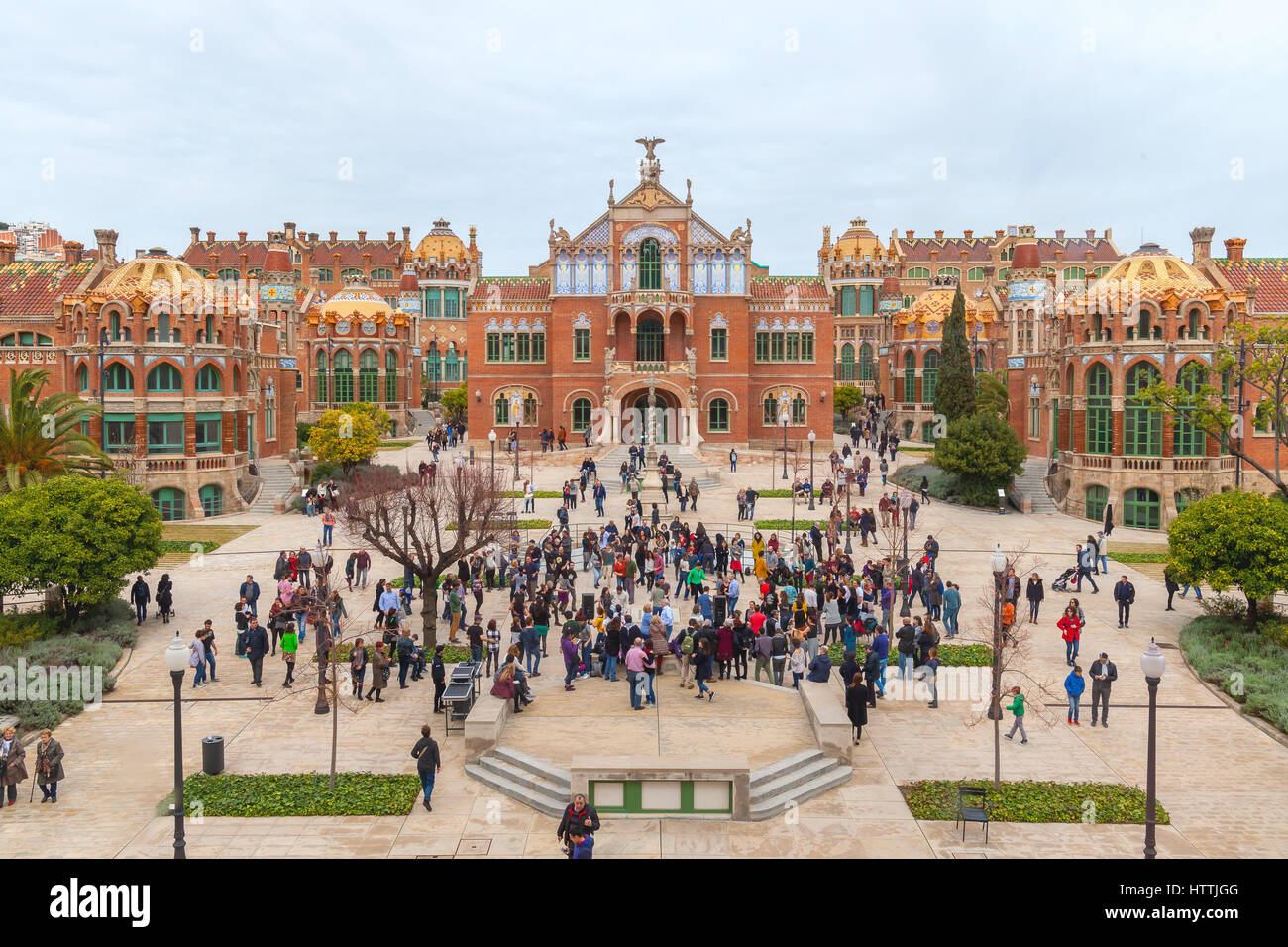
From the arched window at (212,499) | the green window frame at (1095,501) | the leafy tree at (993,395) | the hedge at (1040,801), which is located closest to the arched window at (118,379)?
the arched window at (212,499)

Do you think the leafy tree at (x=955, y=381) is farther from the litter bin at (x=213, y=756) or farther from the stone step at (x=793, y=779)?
the litter bin at (x=213, y=756)

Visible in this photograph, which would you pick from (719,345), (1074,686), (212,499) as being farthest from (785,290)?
(1074,686)

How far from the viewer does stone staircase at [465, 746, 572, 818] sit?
53.8ft

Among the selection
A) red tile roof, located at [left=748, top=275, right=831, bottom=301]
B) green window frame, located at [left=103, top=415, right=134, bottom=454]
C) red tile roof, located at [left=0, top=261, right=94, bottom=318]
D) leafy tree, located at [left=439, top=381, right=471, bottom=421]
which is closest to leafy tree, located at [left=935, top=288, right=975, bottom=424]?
red tile roof, located at [left=748, top=275, right=831, bottom=301]

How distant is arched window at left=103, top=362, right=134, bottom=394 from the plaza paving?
23.3 metres

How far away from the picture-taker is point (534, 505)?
44438 millimetres

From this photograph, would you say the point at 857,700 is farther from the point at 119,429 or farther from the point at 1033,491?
the point at 119,429

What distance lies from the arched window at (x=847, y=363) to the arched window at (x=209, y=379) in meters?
58.8

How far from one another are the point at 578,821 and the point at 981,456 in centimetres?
3617

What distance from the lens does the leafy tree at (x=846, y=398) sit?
83562 millimetres

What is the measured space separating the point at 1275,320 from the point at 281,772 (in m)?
50.6

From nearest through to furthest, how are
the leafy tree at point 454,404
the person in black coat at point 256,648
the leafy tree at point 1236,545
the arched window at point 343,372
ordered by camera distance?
the person in black coat at point 256,648
the leafy tree at point 1236,545
the arched window at point 343,372
the leafy tree at point 454,404

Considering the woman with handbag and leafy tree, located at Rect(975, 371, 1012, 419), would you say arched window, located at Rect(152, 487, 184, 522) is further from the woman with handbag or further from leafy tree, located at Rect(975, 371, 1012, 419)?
leafy tree, located at Rect(975, 371, 1012, 419)

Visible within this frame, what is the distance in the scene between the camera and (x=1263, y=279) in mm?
53156
